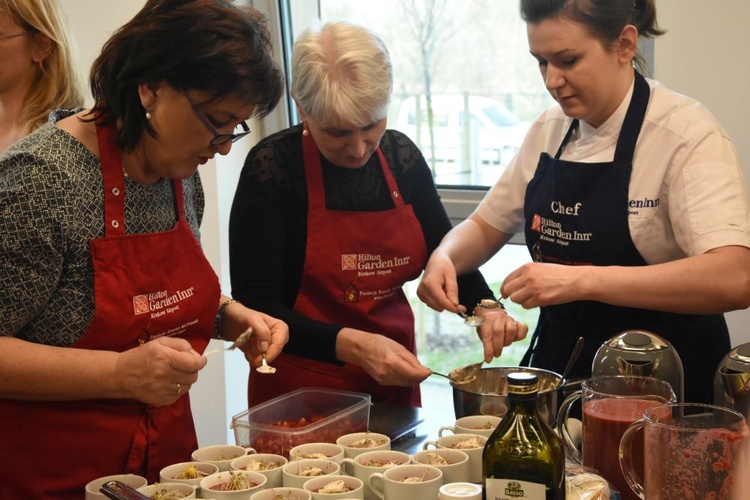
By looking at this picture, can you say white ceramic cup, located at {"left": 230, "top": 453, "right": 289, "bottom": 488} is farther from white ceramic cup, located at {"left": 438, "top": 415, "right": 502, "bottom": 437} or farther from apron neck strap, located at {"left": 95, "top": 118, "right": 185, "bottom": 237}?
apron neck strap, located at {"left": 95, "top": 118, "right": 185, "bottom": 237}

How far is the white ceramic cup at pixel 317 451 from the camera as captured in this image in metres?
1.59

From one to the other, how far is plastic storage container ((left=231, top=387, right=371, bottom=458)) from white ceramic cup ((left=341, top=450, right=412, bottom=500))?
150mm

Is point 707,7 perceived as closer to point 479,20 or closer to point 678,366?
point 479,20

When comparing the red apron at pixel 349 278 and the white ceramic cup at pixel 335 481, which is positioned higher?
the red apron at pixel 349 278

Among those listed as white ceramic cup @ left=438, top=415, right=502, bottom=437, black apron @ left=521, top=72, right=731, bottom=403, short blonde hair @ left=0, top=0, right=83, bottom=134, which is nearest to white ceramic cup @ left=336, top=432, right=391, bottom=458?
white ceramic cup @ left=438, top=415, right=502, bottom=437

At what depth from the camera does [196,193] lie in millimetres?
2107

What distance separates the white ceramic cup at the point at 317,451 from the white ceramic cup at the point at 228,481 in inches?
4.7

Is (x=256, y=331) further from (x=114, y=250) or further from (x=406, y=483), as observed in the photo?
(x=406, y=483)

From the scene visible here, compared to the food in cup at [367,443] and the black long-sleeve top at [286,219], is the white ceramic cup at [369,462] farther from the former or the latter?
the black long-sleeve top at [286,219]

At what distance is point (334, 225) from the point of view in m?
2.31

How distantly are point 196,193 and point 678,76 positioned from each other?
1.49 m

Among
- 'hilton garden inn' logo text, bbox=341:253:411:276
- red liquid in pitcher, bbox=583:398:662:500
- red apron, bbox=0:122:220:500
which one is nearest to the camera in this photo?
red liquid in pitcher, bbox=583:398:662:500

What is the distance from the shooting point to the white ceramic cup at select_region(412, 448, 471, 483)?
1442 mm

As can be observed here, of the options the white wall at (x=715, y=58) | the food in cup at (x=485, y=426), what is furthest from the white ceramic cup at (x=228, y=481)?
the white wall at (x=715, y=58)
